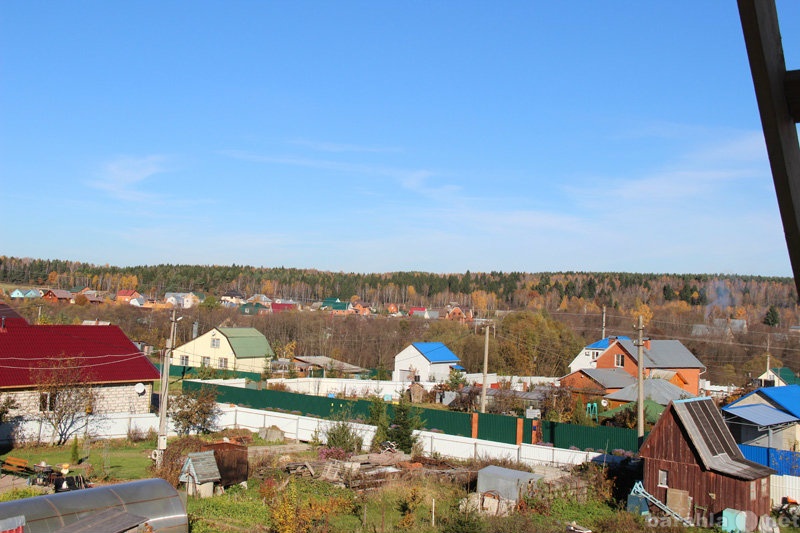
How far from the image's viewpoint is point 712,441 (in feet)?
56.6

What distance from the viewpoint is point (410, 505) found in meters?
A: 16.2

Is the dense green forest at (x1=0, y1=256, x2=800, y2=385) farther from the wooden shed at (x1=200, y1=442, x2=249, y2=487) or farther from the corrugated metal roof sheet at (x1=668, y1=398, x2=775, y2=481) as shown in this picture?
the wooden shed at (x1=200, y1=442, x2=249, y2=487)

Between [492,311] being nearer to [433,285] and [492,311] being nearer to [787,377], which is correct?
[433,285]

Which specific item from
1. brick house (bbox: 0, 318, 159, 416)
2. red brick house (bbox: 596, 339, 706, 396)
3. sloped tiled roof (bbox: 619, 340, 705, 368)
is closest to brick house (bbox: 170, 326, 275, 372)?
brick house (bbox: 0, 318, 159, 416)

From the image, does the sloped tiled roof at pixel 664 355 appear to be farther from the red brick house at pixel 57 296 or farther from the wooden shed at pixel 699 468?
the red brick house at pixel 57 296

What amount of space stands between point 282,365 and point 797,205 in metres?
51.2

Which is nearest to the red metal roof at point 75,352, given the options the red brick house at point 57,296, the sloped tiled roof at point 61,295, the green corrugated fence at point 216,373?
the green corrugated fence at point 216,373

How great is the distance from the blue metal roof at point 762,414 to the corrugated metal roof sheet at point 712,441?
20.7ft

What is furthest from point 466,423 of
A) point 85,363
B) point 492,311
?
point 492,311

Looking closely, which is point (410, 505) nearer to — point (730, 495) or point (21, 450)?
point (730, 495)

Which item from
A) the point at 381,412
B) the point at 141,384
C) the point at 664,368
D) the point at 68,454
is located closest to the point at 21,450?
the point at 68,454

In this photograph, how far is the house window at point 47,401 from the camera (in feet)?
86.2

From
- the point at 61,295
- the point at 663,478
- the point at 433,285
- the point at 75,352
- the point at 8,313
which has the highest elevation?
the point at 433,285

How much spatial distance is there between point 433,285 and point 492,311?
167 ft
